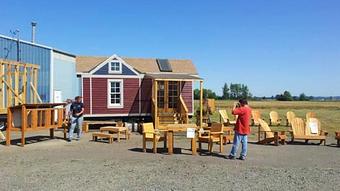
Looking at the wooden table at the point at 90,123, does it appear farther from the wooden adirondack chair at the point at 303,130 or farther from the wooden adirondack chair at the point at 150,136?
the wooden adirondack chair at the point at 303,130

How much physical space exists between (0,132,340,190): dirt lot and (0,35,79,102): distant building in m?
6.75

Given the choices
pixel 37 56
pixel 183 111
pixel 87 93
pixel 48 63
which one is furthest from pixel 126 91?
pixel 37 56

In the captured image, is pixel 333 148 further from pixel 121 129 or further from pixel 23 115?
pixel 23 115

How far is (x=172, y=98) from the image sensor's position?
23.9 m

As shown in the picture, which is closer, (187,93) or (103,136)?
(103,136)

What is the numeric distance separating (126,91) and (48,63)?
174 inches

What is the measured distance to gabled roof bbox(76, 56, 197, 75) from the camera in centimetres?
2456

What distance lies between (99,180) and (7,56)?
41.7 feet

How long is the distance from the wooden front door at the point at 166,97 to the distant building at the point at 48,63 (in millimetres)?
5165

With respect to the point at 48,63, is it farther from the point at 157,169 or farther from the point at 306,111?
the point at 306,111

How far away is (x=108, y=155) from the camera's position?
1234 centimetres

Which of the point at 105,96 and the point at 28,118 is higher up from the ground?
the point at 105,96

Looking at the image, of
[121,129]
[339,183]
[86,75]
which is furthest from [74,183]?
[86,75]

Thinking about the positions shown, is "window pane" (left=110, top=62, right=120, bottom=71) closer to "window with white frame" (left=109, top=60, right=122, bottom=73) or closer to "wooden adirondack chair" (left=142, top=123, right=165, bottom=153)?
"window with white frame" (left=109, top=60, right=122, bottom=73)
